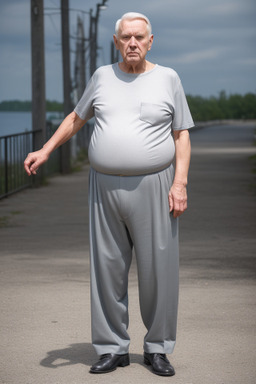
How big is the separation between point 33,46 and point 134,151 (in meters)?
12.4

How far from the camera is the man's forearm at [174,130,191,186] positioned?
450 cm

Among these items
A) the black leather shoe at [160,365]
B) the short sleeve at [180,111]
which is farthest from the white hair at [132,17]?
the black leather shoe at [160,365]

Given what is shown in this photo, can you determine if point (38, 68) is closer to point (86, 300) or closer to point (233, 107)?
point (86, 300)

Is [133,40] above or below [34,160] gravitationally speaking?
above

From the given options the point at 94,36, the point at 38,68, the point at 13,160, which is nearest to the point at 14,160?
the point at 13,160

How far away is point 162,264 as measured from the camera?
4508 mm

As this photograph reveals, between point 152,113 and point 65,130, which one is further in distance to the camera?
point 65,130

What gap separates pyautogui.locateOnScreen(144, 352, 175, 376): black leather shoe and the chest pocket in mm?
1285

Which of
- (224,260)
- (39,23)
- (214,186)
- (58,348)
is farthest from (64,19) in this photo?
(58,348)

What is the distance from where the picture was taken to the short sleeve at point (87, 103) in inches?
178

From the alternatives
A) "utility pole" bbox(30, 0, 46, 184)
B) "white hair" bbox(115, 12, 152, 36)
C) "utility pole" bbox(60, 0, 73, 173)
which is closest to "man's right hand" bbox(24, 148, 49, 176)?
"white hair" bbox(115, 12, 152, 36)

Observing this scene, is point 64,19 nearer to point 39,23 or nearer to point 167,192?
point 39,23

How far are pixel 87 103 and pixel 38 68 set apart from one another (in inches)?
477

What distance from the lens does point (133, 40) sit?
4320mm
